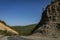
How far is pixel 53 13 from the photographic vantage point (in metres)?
52.9

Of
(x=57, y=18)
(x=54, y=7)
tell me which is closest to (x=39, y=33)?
(x=57, y=18)

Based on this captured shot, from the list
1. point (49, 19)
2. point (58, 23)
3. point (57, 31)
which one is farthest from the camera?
point (49, 19)

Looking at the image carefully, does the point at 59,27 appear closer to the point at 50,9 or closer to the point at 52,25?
the point at 52,25

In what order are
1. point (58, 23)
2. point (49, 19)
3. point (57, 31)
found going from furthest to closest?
1. point (49, 19)
2. point (58, 23)
3. point (57, 31)

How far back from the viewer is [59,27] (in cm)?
4625

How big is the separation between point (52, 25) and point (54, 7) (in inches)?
255

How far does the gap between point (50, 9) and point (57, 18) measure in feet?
18.5

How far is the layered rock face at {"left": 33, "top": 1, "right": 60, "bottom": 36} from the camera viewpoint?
46.4 m

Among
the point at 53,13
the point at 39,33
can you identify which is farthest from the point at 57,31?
the point at 53,13

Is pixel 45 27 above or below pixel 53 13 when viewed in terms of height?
below

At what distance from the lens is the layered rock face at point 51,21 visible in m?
46.4

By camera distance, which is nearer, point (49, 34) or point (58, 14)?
point (49, 34)

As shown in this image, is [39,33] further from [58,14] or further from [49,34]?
[58,14]

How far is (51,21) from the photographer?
51062 millimetres
